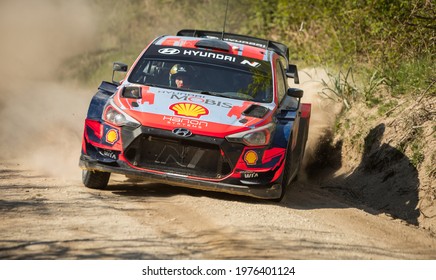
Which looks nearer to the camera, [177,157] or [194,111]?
[177,157]

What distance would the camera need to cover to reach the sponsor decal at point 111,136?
925cm

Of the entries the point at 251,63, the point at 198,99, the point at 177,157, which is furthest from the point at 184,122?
the point at 251,63

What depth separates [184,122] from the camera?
9180 mm

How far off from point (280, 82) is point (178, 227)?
3592 millimetres

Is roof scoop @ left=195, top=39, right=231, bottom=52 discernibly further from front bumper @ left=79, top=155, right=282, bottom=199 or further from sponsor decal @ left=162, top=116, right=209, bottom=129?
front bumper @ left=79, top=155, right=282, bottom=199

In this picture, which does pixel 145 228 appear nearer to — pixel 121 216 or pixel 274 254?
pixel 121 216

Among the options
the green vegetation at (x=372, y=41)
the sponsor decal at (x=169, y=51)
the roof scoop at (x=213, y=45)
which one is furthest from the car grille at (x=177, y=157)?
the green vegetation at (x=372, y=41)

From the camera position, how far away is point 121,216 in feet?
26.7

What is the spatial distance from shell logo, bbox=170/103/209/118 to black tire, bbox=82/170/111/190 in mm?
1069

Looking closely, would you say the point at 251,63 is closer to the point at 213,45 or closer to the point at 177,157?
the point at 213,45

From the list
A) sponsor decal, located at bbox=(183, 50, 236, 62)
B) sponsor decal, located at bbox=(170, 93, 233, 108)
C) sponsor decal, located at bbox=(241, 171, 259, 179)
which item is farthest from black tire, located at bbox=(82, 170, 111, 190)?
sponsor decal, located at bbox=(183, 50, 236, 62)

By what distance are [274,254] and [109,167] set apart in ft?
8.87

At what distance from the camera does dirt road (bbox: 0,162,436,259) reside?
7020 millimetres

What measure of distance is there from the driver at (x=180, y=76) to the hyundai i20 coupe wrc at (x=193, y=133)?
0.01 meters
